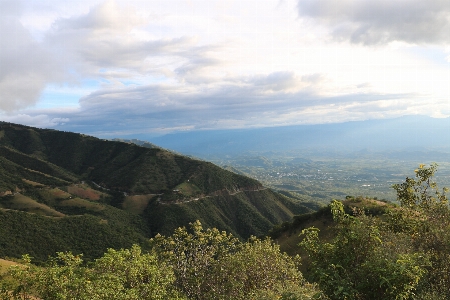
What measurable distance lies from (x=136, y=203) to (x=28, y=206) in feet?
152

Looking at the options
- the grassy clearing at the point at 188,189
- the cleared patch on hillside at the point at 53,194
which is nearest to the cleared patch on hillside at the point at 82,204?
the cleared patch on hillside at the point at 53,194

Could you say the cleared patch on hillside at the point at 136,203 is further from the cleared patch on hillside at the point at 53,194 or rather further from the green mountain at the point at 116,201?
the cleared patch on hillside at the point at 53,194

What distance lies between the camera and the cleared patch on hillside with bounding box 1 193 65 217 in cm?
10436

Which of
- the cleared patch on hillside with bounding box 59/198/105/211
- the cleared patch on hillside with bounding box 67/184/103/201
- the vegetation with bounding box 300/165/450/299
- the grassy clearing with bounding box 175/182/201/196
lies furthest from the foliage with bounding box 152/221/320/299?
the cleared patch on hillside with bounding box 67/184/103/201

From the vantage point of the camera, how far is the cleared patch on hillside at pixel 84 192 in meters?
135

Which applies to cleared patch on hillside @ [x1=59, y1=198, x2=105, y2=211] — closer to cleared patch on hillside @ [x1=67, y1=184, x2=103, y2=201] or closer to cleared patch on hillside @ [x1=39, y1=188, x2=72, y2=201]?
cleared patch on hillside @ [x1=39, y1=188, x2=72, y2=201]

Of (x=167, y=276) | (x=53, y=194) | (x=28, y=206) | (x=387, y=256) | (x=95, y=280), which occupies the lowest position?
(x=28, y=206)

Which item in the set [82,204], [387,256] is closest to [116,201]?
[82,204]

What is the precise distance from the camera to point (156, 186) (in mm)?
152500

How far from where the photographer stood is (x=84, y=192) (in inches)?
5497

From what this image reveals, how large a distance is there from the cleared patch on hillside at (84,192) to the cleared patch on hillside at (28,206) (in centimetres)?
2338

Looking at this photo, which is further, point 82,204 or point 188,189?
point 188,189

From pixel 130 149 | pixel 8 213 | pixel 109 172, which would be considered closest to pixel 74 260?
pixel 8 213

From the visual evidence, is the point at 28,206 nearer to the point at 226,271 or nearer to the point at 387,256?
the point at 226,271
